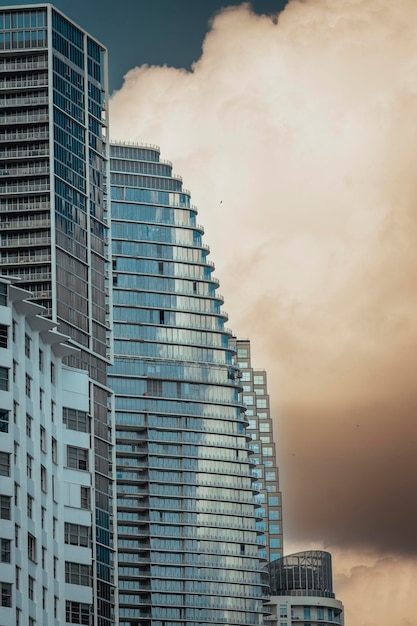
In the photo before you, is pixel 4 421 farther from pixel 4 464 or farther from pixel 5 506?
pixel 5 506

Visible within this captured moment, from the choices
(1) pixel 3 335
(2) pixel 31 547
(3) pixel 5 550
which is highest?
(1) pixel 3 335

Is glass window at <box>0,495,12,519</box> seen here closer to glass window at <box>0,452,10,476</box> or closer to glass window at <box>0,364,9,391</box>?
glass window at <box>0,452,10,476</box>

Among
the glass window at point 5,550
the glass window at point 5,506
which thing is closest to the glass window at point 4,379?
the glass window at point 5,506

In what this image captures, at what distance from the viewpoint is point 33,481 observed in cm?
18088

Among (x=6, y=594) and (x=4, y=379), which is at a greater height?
(x=4, y=379)

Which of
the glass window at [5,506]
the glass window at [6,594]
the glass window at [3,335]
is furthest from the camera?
the glass window at [3,335]

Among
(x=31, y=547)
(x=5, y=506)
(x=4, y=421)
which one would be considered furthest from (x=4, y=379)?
(x=31, y=547)

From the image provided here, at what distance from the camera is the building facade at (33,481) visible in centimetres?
17050

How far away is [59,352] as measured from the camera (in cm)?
19562

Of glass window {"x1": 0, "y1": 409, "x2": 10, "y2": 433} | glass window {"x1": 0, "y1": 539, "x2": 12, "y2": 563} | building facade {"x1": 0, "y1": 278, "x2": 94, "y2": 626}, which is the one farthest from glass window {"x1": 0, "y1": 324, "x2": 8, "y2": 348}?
glass window {"x1": 0, "y1": 539, "x2": 12, "y2": 563}

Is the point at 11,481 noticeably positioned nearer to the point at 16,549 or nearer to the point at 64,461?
the point at 16,549

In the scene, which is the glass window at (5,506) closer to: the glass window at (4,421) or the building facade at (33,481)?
the building facade at (33,481)

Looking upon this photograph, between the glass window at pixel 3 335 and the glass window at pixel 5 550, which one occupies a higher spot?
the glass window at pixel 3 335

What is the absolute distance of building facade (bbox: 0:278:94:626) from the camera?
559 ft
